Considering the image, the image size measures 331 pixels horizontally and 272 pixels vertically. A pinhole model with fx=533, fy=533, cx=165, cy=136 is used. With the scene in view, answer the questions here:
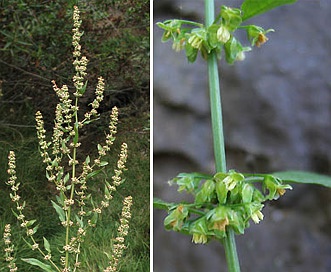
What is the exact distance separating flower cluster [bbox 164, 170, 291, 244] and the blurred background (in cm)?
21

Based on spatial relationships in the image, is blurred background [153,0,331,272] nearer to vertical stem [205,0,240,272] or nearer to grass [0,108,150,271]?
vertical stem [205,0,240,272]

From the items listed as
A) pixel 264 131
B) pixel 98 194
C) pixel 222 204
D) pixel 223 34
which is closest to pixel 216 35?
pixel 223 34

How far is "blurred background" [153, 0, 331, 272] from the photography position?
0.63 m

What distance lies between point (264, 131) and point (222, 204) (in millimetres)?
243

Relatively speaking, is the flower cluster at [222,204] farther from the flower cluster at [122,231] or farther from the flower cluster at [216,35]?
the flower cluster at [122,231]

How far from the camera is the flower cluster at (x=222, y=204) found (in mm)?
391

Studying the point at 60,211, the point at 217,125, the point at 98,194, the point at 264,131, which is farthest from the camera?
the point at 98,194

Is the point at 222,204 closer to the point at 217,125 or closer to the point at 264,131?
the point at 217,125

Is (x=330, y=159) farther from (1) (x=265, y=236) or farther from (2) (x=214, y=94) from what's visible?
(2) (x=214, y=94)

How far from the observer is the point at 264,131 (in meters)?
0.63

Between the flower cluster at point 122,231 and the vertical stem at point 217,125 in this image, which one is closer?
the vertical stem at point 217,125

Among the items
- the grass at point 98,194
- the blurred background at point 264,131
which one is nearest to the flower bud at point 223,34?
the blurred background at point 264,131

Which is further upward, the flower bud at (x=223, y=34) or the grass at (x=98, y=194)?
the grass at (x=98, y=194)

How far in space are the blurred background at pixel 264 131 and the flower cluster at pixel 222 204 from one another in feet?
0.68
